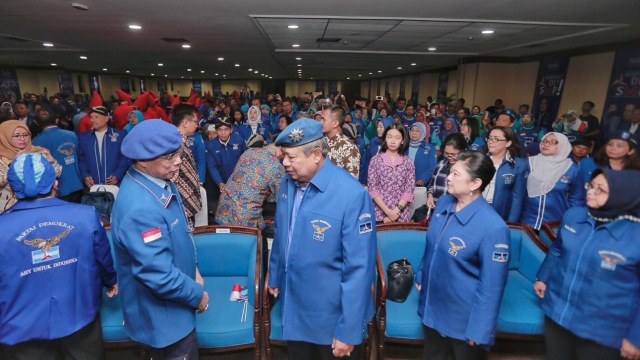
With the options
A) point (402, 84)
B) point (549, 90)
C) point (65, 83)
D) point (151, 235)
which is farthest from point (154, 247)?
point (402, 84)

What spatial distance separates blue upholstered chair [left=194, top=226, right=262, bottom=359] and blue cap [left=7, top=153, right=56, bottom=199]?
1.22 metres

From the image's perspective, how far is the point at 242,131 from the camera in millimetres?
6867

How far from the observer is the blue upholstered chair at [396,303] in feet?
7.60

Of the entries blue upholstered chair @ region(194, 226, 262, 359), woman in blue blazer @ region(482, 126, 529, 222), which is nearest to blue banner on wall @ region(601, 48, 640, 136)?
woman in blue blazer @ region(482, 126, 529, 222)

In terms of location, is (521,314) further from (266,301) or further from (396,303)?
(266,301)

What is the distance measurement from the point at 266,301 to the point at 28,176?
4.64ft

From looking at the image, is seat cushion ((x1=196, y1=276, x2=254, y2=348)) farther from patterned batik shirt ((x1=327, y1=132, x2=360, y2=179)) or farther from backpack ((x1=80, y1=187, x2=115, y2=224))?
patterned batik shirt ((x1=327, y1=132, x2=360, y2=179))

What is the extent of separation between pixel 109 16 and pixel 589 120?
10.0 meters

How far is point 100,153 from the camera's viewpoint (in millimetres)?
4160

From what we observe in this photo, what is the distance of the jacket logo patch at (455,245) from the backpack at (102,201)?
2.89 meters

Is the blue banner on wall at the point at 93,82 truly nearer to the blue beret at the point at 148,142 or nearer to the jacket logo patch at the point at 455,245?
the blue beret at the point at 148,142

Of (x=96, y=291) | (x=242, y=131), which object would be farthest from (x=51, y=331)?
(x=242, y=131)

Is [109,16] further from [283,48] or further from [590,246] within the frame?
[590,246]

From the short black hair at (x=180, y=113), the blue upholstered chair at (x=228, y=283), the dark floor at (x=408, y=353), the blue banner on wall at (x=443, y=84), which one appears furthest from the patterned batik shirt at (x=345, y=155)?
the blue banner on wall at (x=443, y=84)
